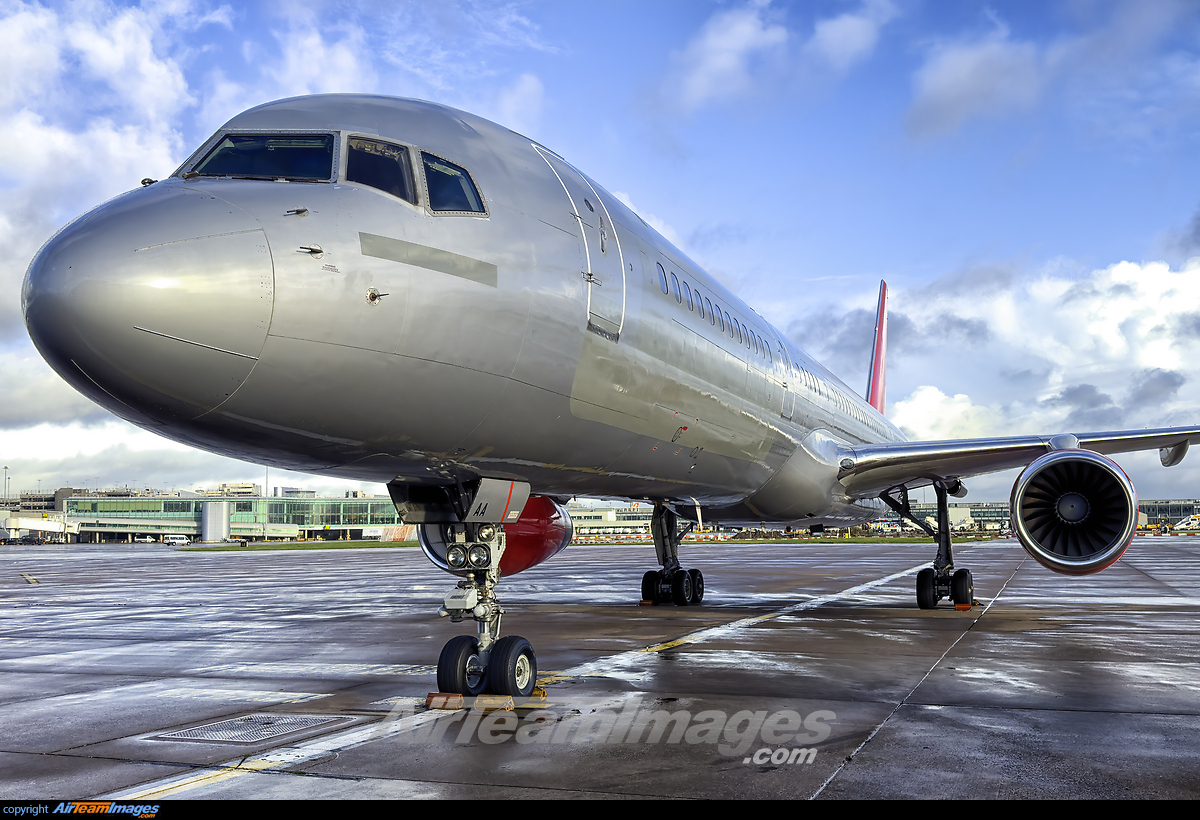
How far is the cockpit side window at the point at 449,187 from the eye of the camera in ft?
18.9

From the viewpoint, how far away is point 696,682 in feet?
26.5

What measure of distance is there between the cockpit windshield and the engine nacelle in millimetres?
7815

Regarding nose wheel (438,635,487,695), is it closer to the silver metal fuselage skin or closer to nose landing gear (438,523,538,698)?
nose landing gear (438,523,538,698)

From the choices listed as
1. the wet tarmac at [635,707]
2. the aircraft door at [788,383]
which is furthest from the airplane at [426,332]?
the aircraft door at [788,383]

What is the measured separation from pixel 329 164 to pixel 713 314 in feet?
18.6

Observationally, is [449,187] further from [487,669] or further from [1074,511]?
[1074,511]

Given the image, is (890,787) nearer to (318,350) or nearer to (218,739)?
(318,350)

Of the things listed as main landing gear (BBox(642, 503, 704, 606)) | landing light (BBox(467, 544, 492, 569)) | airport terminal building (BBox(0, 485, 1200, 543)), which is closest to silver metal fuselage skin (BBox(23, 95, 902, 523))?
landing light (BBox(467, 544, 492, 569))

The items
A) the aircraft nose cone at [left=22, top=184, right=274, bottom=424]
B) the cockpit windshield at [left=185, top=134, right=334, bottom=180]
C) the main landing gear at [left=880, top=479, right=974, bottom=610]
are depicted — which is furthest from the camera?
the main landing gear at [left=880, top=479, right=974, bottom=610]

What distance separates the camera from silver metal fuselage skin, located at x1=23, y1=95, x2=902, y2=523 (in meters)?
4.43

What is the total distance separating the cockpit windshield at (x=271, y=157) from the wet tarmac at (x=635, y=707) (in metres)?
3.47

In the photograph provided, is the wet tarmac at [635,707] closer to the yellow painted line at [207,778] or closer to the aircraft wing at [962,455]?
the yellow painted line at [207,778]

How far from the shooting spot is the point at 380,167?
5648 mm

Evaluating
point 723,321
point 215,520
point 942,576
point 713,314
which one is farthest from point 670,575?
point 215,520
